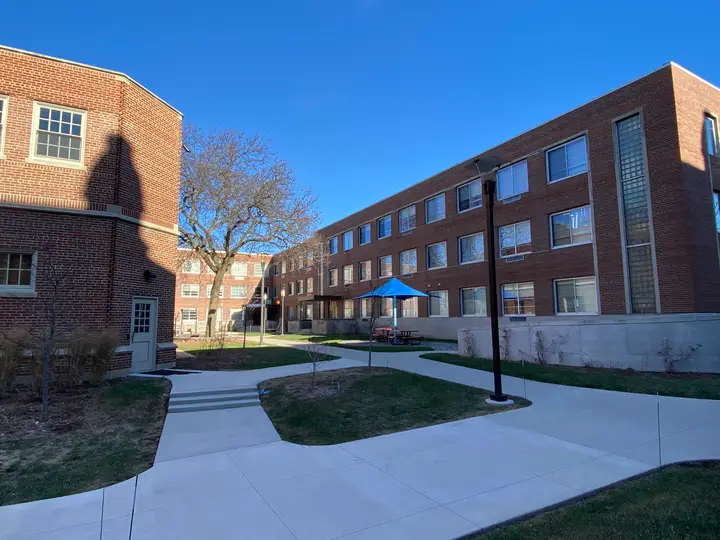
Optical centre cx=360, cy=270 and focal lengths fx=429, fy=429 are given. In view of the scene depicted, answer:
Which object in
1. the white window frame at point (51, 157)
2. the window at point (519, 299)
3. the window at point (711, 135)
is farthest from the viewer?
the window at point (519, 299)

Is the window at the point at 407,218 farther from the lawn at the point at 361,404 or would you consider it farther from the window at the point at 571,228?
the lawn at the point at 361,404

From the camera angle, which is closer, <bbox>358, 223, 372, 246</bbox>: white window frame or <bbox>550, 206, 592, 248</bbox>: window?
<bbox>550, 206, 592, 248</bbox>: window

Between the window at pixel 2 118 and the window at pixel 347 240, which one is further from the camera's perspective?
the window at pixel 347 240

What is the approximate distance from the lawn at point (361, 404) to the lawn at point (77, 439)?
7.35 ft

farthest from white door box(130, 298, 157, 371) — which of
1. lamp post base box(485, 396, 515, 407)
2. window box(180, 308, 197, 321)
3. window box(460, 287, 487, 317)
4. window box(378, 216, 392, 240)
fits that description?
window box(180, 308, 197, 321)

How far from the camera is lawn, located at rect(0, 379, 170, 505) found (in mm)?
5188

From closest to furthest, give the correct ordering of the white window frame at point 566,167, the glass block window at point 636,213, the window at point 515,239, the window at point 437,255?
the glass block window at point 636,213 → the white window frame at point 566,167 → the window at point 515,239 → the window at point 437,255

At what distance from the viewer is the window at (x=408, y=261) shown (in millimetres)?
31514

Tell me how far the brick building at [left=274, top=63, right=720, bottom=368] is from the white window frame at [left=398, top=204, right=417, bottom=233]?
147cm

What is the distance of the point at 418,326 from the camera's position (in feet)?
98.1

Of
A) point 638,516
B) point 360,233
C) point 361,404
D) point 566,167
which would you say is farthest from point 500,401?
point 360,233

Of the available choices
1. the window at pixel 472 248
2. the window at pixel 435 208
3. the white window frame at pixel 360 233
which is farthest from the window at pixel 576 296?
the white window frame at pixel 360 233

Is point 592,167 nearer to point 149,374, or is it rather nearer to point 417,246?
point 417,246

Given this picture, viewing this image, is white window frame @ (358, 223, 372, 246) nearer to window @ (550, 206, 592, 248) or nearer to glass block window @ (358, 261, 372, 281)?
glass block window @ (358, 261, 372, 281)
